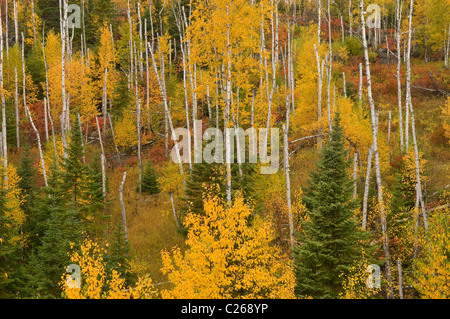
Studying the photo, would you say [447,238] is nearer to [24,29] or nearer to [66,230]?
[66,230]

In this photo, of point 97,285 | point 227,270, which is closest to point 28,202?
point 97,285

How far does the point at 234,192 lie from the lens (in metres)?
13.4

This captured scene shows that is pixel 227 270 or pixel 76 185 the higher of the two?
pixel 76 185

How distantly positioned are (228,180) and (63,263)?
7.18 m

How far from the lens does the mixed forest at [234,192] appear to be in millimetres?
9664

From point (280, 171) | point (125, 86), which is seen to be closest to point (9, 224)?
point (280, 171)

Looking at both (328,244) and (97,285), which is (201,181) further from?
(328,244)

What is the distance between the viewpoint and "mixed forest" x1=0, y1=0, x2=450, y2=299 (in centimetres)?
966

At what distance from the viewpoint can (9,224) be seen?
13758 mm

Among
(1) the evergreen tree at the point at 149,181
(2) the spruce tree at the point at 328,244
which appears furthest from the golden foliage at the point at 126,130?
(2) the spruce tree at the point at 328,244

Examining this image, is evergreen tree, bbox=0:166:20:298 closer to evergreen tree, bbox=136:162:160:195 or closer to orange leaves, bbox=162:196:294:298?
orange leaves, bbox=162:196:294:298

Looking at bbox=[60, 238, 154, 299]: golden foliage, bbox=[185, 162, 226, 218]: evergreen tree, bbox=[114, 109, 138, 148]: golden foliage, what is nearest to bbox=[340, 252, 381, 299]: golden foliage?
bbox=[60, 238, 154, 299]: golden foliage

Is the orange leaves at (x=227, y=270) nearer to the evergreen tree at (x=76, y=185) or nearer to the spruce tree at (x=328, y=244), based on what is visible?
the spruce tree at (x=328, y=244)

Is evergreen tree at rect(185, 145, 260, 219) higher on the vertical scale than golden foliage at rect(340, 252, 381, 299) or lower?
higher
